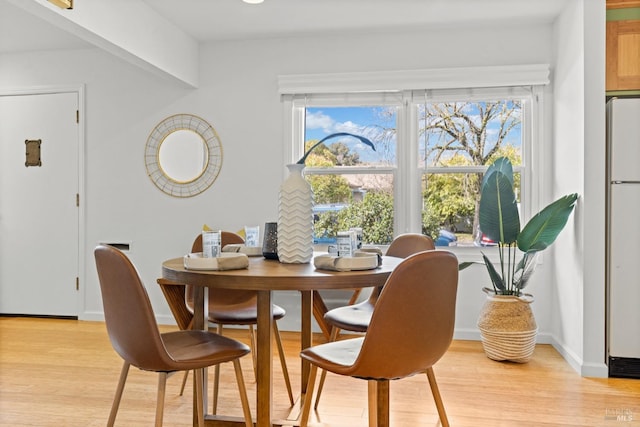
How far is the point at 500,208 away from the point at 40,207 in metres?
4.11

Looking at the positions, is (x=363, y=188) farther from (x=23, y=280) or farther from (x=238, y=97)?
(x=23, y=280)

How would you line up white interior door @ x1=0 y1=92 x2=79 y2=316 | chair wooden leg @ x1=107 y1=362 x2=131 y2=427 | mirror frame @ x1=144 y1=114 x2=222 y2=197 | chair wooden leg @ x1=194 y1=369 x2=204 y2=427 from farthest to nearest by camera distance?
white interior door @ x1=0 y1=92 x2=79 y2=316
mirror frame @ x1=144 y1=114 x2=222 y2=197
chair wooden leg @ x1=194 y1=369 x2=204 y2=427
chair wooden leg @ x1=107 y1=362 x2=131 y2=427

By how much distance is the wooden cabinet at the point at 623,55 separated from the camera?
3258 mm

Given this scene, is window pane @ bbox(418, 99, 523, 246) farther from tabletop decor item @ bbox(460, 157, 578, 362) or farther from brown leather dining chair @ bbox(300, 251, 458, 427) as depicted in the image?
brown leather dining chair @ bbox(300, 251, 458, 427)

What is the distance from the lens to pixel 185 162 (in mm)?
4520

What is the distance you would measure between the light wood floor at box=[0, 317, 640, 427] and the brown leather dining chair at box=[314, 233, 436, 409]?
17.3 inches

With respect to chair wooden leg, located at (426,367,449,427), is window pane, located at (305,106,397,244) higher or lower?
higher

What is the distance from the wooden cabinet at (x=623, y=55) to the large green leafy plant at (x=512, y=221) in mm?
773

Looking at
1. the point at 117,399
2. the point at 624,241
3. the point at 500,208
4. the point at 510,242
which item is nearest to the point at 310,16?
the point at 500,208

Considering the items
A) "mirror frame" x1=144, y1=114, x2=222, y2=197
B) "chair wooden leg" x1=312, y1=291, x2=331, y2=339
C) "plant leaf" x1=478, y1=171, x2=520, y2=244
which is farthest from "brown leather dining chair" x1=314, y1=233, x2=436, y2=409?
"mirror frame" x1=144, y1=114, x2=222, y2=197

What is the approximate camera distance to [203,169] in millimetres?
4473

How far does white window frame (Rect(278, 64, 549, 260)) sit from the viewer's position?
4.03 meters

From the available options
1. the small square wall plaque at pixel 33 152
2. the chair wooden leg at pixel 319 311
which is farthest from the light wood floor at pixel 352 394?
the small square wall plaque at pixel 33 152

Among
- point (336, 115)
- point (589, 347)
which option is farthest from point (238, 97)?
point (589, 347)
